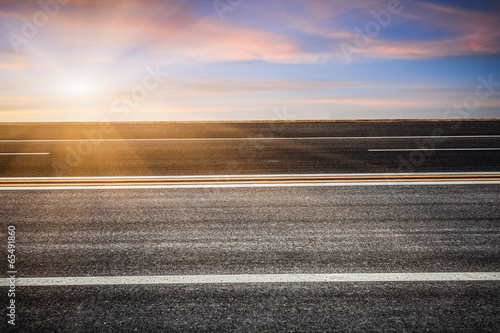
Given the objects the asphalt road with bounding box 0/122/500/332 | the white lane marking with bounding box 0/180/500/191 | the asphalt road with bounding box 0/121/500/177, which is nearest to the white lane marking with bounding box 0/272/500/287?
the asphalt road with bounding box 0/122/500/332

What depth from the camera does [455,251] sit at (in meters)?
3.85

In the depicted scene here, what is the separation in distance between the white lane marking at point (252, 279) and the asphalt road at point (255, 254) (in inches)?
1.1

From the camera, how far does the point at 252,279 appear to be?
3.29 metres

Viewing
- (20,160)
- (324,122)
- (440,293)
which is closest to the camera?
(440,293)

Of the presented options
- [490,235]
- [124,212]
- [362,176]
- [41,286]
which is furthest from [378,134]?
[41,286]

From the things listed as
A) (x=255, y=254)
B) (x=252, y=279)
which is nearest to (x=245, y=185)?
(x=255, y=254)

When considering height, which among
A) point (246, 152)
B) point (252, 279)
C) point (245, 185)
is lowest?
point (252, 279)

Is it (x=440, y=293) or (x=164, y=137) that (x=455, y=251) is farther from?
(x=164, y=137)

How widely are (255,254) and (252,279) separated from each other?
0.51 m

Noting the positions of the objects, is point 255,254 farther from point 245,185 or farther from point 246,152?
point 246,152

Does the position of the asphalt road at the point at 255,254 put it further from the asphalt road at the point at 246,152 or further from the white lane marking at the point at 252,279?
the asphalt road at the point at 246,152

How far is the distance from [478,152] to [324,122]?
9.50 meters

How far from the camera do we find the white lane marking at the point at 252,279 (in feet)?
10.7

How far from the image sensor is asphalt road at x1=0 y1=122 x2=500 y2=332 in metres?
2.77
